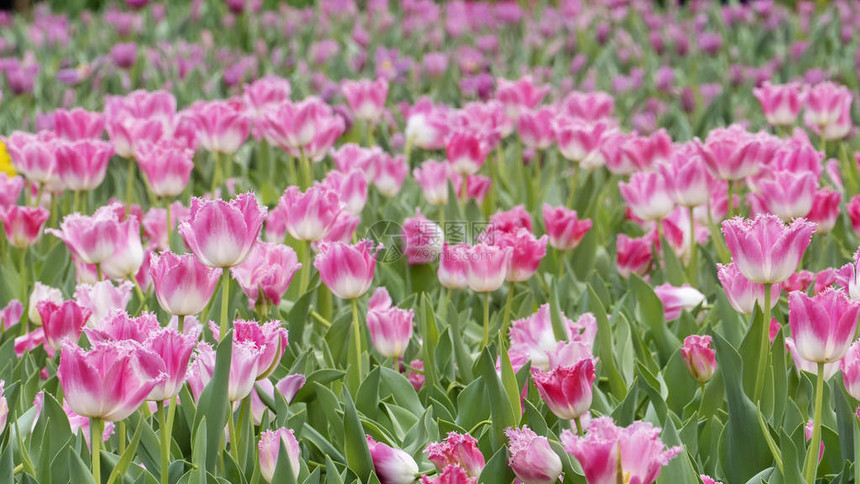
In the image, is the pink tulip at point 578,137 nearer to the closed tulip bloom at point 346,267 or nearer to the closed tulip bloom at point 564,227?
the closed tulip bloom at point 564,227

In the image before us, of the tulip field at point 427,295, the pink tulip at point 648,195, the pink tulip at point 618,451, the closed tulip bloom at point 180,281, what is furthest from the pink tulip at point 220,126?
the pink tulip at point 618,451

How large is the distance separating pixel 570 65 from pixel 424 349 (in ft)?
12.5

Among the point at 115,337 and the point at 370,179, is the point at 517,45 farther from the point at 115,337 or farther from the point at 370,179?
the point at 115,337

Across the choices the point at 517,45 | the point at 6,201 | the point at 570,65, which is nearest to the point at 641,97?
the point at 570,65

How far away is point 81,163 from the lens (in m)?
2.38

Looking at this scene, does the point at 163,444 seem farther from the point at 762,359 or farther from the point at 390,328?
the point at 762,359

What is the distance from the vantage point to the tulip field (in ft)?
4.38

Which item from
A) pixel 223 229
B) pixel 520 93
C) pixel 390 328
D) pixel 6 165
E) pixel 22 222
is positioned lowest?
pixel 6 165

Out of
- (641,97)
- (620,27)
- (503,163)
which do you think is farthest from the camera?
(620,27)

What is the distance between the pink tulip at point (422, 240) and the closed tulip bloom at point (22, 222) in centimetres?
78

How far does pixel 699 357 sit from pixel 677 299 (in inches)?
16.9

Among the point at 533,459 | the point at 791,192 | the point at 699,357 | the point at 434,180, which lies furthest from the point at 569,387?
the point at 434,180

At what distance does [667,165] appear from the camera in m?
2.23

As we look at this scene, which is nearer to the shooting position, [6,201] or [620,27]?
[6,201]
